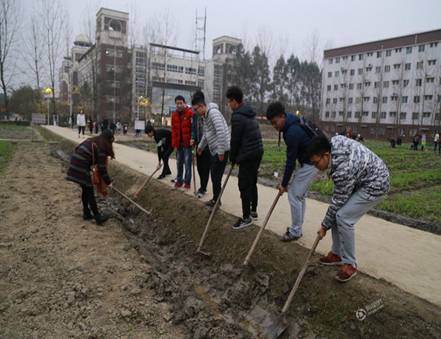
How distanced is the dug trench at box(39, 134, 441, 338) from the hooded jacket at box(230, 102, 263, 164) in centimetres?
118

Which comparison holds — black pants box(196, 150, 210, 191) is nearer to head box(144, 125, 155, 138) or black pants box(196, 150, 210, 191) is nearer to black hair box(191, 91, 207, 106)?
black hair box(191, 91, 207, 106)

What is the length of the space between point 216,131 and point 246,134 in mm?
858

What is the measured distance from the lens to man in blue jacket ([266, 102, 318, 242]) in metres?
3.94

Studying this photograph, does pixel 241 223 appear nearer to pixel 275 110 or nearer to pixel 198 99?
pixel 275 110

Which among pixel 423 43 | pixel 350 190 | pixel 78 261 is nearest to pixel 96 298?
pixel 78 261

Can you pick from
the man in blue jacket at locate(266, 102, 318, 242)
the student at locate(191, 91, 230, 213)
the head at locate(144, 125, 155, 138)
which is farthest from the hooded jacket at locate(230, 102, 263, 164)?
the head at locate(144, 125, 155, 138)

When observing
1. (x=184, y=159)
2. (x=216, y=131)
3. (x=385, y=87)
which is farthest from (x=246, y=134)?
(x=385, y=87)

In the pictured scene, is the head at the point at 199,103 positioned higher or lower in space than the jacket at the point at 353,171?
higher

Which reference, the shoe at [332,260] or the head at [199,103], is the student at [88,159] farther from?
the shoe at [332,260]

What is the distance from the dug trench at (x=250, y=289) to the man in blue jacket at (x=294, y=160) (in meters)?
0.40

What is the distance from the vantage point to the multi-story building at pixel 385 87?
44.5 meters

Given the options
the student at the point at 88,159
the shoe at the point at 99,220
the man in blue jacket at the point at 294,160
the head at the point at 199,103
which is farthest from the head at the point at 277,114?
the shoe at the point at 99,220

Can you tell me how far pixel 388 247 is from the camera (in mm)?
4359

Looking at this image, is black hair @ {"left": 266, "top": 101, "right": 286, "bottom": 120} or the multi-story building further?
the multi-story building
